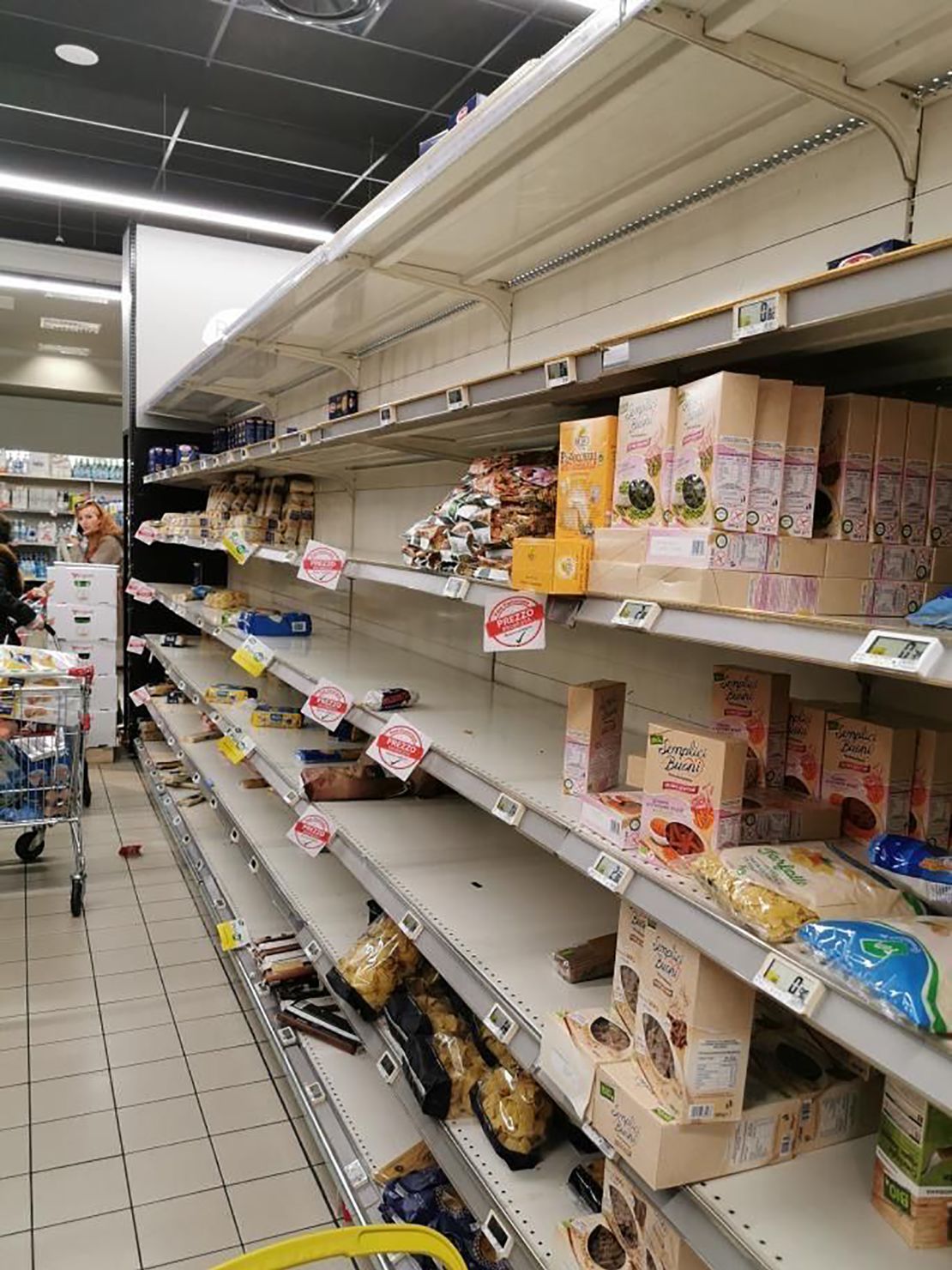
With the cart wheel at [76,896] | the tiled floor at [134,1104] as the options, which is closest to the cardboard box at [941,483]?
the tiled floor at [134,1104]

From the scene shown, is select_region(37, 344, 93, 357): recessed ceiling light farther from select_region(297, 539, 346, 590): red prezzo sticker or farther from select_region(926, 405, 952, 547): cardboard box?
select_region(926, 405, 952, 547): cardboard box

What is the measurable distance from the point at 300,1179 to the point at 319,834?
89 cm

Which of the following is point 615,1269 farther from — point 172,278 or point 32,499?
point 32,499

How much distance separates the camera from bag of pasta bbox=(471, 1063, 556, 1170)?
177cm

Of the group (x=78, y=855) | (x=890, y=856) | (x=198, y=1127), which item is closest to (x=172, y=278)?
(x=78, y=855)

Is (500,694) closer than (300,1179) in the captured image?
No

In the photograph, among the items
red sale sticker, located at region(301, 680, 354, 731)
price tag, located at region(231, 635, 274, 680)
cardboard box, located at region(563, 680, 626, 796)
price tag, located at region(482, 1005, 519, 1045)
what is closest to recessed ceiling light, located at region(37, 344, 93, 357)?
price tag, located at region(231, 635, 274, 680)

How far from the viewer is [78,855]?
13.6ft

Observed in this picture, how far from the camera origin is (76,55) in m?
5.18

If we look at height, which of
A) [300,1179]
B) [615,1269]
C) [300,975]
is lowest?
[300,1179]

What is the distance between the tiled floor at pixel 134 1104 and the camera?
90.9 inches

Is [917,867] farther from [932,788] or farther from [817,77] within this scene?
[817,77]

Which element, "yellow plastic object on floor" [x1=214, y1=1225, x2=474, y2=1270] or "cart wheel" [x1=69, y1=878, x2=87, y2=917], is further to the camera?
"cart wheel" [x1=69, y1=878, x2=87, y2=917]

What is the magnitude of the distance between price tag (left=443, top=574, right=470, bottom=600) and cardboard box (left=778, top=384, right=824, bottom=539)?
28.2 inches
